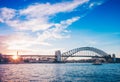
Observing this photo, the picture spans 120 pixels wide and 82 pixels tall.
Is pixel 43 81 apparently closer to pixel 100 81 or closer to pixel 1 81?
pixel 1 81

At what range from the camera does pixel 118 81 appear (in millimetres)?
40656

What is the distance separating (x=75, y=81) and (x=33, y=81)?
7327mm

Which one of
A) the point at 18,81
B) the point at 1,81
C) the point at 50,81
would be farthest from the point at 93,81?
the point at 1,81

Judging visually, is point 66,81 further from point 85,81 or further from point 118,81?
point 118,81

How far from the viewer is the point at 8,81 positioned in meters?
41.4

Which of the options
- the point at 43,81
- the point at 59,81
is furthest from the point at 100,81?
the point at 43,81

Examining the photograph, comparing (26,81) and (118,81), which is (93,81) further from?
(26,81)

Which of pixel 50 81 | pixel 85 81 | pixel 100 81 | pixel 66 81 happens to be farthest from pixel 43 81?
pixel 100 81

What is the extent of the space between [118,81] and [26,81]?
628 inches

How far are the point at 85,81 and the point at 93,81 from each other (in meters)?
1.39

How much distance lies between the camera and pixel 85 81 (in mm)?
41094

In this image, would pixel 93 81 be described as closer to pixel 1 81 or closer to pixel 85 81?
pixel 85 81

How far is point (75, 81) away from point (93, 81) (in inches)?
123

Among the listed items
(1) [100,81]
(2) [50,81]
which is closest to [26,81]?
(2) [50,81]
